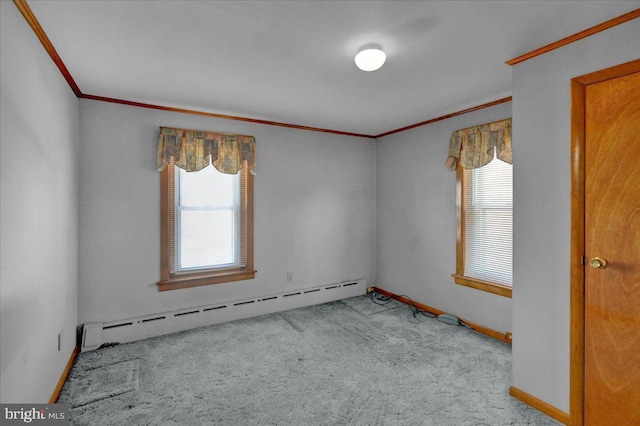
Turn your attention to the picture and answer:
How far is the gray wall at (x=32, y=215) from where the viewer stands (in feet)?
5.01

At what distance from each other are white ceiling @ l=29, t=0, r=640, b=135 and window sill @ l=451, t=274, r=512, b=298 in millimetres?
A: 1925

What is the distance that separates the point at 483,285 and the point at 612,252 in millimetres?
1661

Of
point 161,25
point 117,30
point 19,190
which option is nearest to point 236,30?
point 161,25

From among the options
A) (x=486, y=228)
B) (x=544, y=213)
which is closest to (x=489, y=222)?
(x=486, y=228)

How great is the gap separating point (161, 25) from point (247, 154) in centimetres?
199

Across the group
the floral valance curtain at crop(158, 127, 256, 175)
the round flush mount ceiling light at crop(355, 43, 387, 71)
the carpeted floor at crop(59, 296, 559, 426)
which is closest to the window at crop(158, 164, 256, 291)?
the floral valance curtain at crop(158, 127, 256, 175)

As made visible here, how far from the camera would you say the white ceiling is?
1.72m

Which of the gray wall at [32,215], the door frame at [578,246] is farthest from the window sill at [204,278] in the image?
the door frame at [578,246]

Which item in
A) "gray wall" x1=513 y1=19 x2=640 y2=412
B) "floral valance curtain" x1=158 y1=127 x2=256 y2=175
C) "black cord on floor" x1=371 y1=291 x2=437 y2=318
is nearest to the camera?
"gray wall" x1=513 y1=19 x2=640 y2=412

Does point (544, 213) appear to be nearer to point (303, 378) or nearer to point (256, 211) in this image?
point (303, 378)

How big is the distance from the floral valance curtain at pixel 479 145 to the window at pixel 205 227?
8.08ft

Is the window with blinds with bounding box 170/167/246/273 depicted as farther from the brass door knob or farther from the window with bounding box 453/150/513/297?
the brass door knob

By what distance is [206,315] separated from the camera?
12.0ft

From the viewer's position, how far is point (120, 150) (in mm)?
3232
